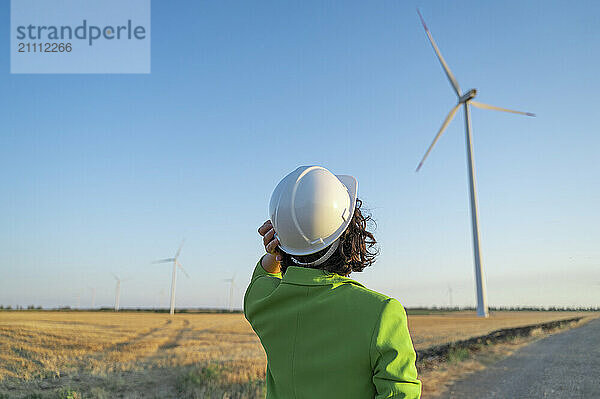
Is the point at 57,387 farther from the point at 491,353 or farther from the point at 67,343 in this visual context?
the point at 491,353

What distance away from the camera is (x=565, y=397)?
9.46 metres

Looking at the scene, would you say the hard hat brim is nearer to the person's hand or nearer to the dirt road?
the person's hand

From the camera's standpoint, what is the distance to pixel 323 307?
206 centimetres

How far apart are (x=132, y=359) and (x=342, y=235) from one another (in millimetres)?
12567

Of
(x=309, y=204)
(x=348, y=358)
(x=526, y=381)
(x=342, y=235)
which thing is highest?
(x=309, y=204)

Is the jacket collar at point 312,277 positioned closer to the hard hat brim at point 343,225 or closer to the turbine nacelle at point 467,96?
the hard hat brim at point 343,225

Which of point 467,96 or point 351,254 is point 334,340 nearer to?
point 351,254

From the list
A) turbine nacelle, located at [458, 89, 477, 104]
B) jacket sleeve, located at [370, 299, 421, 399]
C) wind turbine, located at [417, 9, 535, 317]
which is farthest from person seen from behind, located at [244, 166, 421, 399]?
turbine nacelle, located at [458, 89, 477, 104]

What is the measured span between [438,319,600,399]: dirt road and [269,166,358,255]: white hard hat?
31.8 feet

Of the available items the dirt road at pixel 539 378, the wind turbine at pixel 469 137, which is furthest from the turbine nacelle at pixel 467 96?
the dirt road at pixel 539 378

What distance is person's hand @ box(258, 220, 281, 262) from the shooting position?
2646 mm

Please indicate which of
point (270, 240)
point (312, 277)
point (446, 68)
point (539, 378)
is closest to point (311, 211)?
point (312, 277)

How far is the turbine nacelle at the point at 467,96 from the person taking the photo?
4347 centimetres

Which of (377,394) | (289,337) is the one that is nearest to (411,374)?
(377,394)
